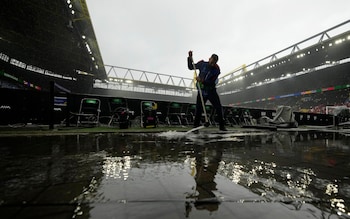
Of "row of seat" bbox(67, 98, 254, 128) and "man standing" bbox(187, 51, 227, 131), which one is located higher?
"man standing" bbox(187, 51, 227, 131)

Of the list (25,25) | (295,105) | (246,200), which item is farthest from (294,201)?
(295,105)

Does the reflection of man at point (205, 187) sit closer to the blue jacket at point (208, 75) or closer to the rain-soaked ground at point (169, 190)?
the rain-soaked ground at point (169, 190)

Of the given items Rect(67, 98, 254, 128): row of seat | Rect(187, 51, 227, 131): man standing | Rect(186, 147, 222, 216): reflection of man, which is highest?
Rect(187, 51, 227, 131): man standing

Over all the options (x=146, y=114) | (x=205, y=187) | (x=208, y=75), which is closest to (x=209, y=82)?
(x=208, y=75)

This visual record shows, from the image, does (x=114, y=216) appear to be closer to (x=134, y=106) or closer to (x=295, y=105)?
(x=134, y=106)

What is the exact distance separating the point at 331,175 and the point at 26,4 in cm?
1843

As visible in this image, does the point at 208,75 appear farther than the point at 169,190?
Yes

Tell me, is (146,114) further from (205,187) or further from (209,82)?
(205,187)

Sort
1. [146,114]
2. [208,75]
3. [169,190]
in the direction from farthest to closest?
[146,114] < [208,75] < [169,190]

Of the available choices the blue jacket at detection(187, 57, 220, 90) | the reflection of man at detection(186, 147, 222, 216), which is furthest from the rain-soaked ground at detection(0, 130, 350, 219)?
the blue jacket at detection(187, 57, 220, 90)

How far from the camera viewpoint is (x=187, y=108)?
33.6ft

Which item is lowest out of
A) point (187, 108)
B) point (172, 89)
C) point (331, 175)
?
point (331, 175)

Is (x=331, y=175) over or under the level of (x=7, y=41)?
under

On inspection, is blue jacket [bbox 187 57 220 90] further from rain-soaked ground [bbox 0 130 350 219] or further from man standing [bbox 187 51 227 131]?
rain-soaked ground [bbox 0 130 350 219]
